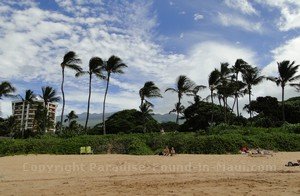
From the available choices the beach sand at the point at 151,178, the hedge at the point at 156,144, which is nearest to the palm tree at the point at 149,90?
the hedge at the point at 156,144

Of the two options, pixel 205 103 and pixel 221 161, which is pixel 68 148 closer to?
pixel 221 161

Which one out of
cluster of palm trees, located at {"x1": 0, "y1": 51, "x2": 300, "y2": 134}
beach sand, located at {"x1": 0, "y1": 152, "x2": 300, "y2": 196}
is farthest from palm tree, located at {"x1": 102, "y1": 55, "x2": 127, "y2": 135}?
beach sand, located at {"x1": 0, "y1": 152, "x2": 300, "y2": 196}

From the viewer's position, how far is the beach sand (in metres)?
10.6

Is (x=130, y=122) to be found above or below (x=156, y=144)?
above

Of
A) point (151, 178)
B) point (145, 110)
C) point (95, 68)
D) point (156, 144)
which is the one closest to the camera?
point (151, 178)

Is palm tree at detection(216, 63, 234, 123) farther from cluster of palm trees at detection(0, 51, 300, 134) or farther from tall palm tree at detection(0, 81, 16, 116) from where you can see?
tall palm tree at detection(0, 81, 16, 116)

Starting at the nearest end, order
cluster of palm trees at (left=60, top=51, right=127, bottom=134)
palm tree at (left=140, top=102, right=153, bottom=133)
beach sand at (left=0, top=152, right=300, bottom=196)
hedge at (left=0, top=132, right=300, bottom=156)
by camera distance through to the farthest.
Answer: beach sand at (left=0, top=152, right=300, bottom=196) < hedge at (left=0, top=132, right=300, bottom=156) < cluster of palm trees at (left=60, top=51, right=127, bottom=134) < palm tree at (left=140, top=102, right=153, bottom=133)

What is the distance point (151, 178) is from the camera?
13641mm

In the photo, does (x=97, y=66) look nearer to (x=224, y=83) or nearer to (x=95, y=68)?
(x=95, y=68)

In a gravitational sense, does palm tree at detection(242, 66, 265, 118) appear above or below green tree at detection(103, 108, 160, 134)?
above

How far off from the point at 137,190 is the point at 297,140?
63.2 ft

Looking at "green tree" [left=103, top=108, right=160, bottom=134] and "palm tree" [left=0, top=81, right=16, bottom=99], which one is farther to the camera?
"green tree" [left=103, top=108, right=160, bottom=134]

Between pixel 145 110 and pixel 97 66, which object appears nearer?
pixel 97 66

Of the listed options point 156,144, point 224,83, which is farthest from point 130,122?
point 156,144
